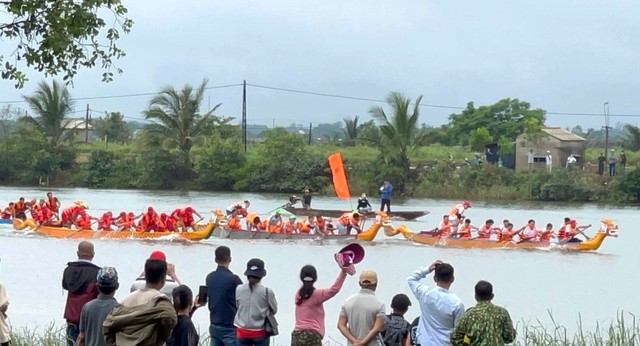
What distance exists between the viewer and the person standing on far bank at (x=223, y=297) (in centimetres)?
834

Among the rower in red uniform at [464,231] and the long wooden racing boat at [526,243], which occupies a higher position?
the rower in red uniform at [464,231]

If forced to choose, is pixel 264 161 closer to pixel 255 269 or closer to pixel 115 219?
pixel 115 219

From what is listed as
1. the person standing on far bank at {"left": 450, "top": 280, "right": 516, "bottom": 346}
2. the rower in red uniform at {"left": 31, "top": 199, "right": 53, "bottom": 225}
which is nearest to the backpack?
the person standing on far bank at {"left": 450, "top": 280, "right": 516, "bottom": 346}

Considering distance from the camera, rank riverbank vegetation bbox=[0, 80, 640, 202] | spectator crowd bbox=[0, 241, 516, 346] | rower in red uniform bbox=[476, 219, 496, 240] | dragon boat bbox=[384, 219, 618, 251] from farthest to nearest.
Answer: riverbank vegetation bbox=[0, 80, 640, 202], rower in red uniform bbox=[476, 219, 496, 240], dragon boat bbox=[384, 219, 618, 251], spectator crowd bbox=[0, 241, 516, 346]

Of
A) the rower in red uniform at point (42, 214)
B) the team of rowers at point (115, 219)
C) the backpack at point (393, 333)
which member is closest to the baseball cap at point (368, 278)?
the backpack at point (393, 333)

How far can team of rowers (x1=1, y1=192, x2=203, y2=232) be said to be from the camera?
26.5m

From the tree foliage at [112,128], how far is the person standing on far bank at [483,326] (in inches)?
2316

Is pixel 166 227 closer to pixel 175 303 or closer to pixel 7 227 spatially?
pixel 7 227

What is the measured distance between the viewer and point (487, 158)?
51344mm

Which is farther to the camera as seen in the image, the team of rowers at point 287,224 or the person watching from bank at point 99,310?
the team of rowers at point 287,224

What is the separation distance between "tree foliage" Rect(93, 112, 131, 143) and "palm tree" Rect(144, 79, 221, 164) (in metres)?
14.1

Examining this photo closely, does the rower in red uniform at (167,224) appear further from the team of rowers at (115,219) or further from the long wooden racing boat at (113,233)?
the long wooden racing boat at (113,233)

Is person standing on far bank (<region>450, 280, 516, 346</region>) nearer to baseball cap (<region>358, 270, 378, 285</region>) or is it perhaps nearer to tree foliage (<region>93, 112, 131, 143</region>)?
baseball cap (<region>358, 270, 378, 285</region>)

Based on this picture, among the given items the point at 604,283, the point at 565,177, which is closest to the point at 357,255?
the point at 604,283
